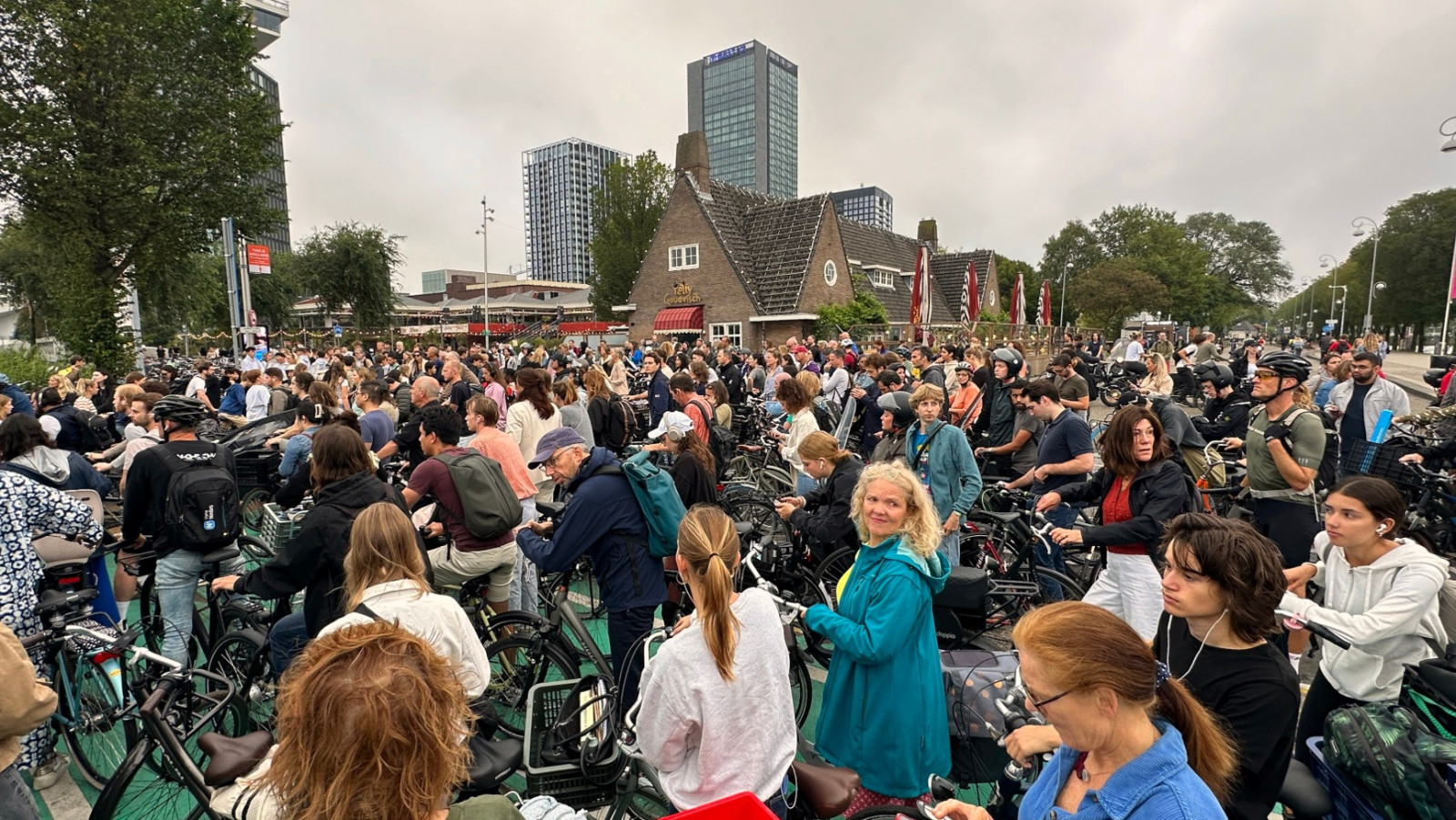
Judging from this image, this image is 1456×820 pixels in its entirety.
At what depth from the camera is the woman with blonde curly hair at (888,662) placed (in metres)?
2.46

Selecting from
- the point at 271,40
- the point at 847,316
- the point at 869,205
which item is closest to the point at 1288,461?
the point at 847,316

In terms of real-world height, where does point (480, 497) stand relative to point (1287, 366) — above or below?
below

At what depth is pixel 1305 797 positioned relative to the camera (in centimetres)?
221

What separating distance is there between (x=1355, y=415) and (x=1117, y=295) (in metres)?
43.8

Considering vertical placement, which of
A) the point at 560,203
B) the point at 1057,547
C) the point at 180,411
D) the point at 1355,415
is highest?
the point at 560,203

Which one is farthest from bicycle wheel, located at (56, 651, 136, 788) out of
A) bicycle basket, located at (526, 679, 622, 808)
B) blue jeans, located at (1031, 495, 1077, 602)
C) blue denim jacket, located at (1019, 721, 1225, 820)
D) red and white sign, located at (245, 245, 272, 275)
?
red and white sign, located at (245, 245, 272, 275)

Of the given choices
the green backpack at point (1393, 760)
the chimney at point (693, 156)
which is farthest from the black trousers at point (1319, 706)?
the chimney at point (693, 156)

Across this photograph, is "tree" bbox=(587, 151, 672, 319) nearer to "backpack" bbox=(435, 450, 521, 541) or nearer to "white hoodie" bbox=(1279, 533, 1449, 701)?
"backpack" bbox=(435, 450, 521, 541)

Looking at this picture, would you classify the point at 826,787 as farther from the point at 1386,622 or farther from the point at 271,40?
the point at 271,40

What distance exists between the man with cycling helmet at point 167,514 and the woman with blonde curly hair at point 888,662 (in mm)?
3970

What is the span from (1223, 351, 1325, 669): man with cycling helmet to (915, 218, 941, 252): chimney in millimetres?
46144

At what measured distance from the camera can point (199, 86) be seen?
69.2ft

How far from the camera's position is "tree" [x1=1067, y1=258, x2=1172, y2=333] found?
46.2m

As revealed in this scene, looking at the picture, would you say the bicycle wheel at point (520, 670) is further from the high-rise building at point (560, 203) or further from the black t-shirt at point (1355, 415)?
the high-rise building at point (560, 203)
